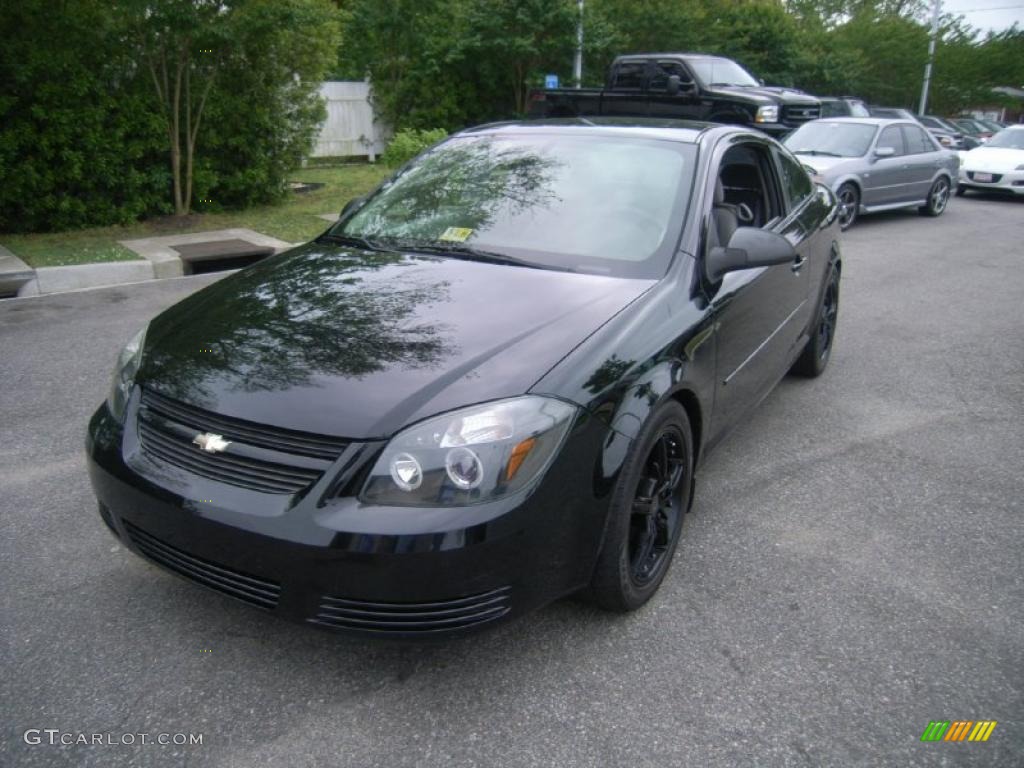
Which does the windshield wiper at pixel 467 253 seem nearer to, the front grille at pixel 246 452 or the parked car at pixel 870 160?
the front grille at pixel 246 452

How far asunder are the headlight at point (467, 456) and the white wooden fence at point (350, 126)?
18018 mm

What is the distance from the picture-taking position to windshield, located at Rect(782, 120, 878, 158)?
1166 centimetres

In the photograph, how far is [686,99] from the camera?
1463cm

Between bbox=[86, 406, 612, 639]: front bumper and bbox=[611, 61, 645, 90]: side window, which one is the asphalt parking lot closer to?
bbox=[86, 406, 612, 639]: front bumper

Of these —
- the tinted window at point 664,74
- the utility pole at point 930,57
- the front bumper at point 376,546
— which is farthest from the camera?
the utility pole at point 930,57

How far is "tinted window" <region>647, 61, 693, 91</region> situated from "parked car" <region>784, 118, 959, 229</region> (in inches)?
141

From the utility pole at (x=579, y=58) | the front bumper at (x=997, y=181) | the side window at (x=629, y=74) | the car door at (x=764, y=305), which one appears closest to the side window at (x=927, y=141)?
the front bumper at (x=997, y=181)

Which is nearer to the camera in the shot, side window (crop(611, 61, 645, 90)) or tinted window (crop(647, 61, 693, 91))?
tinted window (crop(647, 61, 693, 91))

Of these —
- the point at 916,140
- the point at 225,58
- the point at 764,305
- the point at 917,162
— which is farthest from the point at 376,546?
the point at 916,140

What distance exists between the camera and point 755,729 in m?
2.37

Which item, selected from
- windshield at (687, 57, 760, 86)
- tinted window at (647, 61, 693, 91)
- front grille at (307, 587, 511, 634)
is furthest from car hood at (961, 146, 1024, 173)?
front grille at (307, 587, 511, 634)

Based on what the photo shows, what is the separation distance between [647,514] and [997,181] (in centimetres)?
1582

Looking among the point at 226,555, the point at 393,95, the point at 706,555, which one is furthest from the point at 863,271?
the point at 393,95

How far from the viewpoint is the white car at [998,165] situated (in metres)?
15.3
